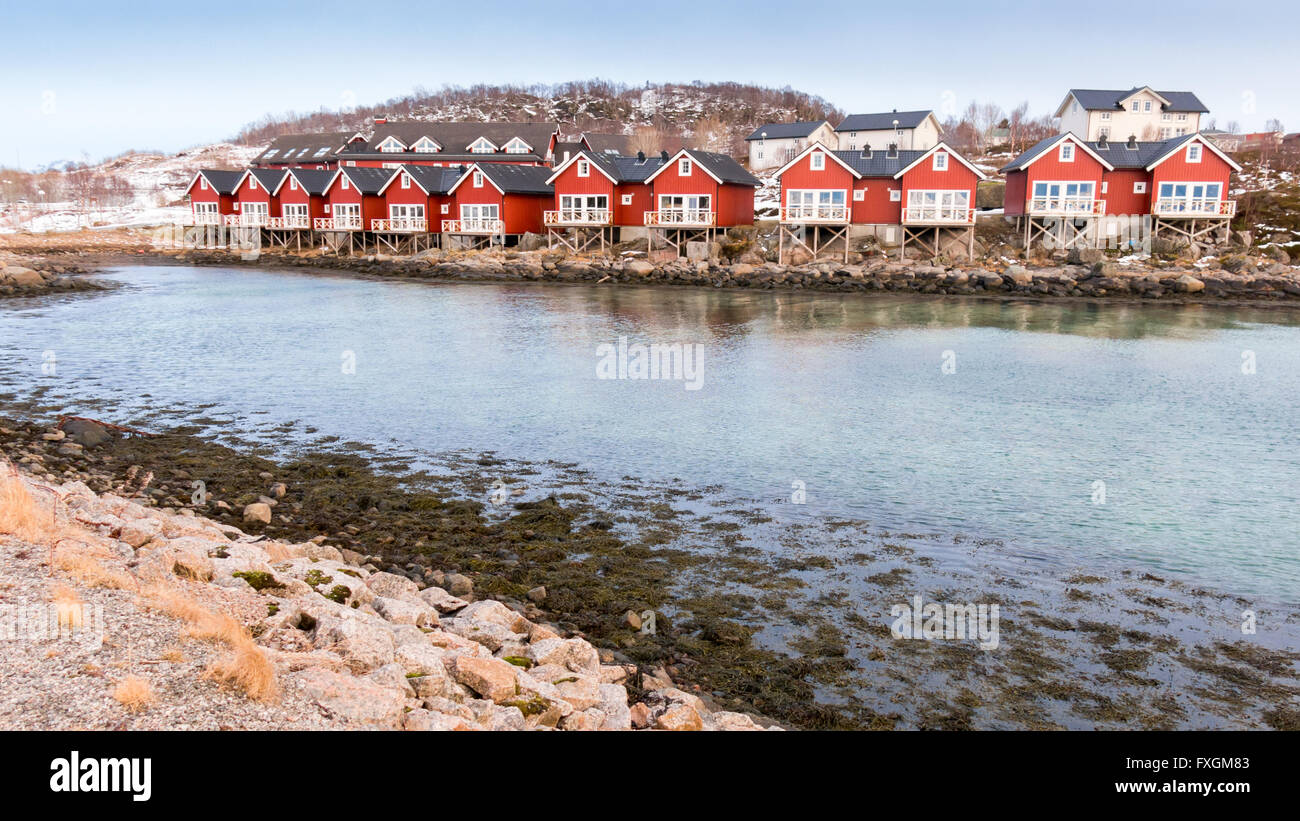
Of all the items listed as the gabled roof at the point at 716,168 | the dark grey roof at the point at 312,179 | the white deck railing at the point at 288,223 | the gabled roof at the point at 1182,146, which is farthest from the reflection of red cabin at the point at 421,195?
the gabled roof at the point at 1182,146

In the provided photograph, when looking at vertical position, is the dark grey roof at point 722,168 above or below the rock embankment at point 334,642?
above

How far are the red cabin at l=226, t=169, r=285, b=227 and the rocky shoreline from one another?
69.7 metres

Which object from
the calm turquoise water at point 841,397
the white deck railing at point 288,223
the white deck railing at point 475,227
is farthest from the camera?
the white deck railing at point 288,223

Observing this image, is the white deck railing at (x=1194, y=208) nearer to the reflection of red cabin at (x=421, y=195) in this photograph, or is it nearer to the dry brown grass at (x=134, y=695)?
the reflection of red cabin at (x=421, y=195)

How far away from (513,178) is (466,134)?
22.6 meters

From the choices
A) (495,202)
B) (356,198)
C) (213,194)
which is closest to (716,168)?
(495,202)

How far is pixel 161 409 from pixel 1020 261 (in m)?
45.1

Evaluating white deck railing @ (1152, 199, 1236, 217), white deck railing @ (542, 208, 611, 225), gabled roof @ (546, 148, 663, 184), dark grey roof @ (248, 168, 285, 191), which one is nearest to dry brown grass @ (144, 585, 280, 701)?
gabled roof @ (546, 148, 663, 184)

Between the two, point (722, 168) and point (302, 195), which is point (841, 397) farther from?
point (302, 195)

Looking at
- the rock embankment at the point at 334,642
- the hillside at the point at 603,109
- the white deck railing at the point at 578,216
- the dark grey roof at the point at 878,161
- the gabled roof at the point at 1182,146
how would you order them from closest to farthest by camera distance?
the rock embankment at the point at 334,642
the gabled roof at the point at 1182,146
the dark grey roof at the point at 878,161
the white deck railing at the point at 578,216
the hillside at the point at 603,109

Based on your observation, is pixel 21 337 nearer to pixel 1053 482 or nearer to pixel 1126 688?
pixel 1053 482

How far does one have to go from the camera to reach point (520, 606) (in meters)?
10.6

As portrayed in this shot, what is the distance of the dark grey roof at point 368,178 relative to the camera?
67.7 metres

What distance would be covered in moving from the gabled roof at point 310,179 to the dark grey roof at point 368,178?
3968 millimetres
